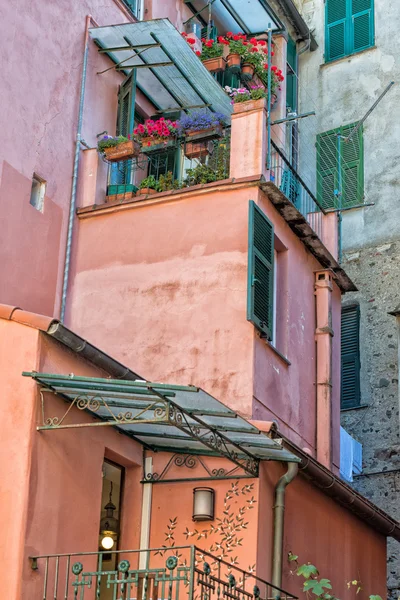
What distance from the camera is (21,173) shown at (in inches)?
556

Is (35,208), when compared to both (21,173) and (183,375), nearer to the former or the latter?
(21,173)

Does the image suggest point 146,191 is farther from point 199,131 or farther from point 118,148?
point 199,131

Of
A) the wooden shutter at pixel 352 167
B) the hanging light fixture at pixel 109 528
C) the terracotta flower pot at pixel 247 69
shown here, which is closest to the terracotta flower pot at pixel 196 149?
the terracotta flower pot at pixel 247 69

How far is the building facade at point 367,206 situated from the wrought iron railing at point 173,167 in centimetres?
430

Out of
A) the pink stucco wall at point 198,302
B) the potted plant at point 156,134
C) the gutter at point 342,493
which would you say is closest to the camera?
the gutter at point 342,493

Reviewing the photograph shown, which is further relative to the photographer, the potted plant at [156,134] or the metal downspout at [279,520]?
the potted plant at [156,134]

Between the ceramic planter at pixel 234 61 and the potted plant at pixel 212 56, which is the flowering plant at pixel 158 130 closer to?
the potted plant at pixel 212 56

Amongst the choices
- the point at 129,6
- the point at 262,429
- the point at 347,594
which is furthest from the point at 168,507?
the point at 129,6

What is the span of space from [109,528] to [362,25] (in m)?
12.4

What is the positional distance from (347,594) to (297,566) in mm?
1797

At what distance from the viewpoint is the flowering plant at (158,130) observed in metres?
15.7

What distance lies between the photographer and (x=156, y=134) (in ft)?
51.7

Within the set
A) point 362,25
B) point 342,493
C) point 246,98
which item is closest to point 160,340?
point 342,493

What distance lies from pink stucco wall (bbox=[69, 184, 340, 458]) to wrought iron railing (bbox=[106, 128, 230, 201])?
1.56 feet
